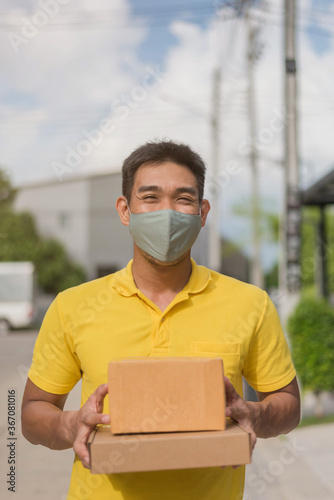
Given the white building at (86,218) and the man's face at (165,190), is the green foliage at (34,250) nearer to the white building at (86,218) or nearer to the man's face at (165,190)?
the white building at (86,218)

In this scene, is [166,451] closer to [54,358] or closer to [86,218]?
[54,358]

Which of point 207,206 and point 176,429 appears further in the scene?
point 207,206

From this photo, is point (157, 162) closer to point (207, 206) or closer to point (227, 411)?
point (207, 206)

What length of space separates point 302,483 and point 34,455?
253cm

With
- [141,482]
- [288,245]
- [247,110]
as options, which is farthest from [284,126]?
[247,110]

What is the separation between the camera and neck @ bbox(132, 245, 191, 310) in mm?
1873

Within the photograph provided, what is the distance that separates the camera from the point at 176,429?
145 centimetres

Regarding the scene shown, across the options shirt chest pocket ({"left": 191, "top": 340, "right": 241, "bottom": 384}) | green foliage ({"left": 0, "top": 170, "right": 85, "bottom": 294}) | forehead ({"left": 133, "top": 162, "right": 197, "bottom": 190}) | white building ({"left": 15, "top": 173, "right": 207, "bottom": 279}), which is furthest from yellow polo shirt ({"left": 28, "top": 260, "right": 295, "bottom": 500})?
white building ({"left": 15, "top": 173, "right": 207, "bottom": 279})

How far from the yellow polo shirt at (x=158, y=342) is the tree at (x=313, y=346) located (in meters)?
5.23

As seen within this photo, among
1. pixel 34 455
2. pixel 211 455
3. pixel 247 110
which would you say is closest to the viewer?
pixel 211 455

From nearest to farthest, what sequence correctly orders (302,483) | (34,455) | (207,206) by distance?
(207,206), (302,483), (34,455)

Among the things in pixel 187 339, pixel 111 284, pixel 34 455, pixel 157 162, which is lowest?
pixel 34 455

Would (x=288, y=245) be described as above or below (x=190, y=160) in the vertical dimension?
below

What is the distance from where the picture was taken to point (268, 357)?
1.81 metres
